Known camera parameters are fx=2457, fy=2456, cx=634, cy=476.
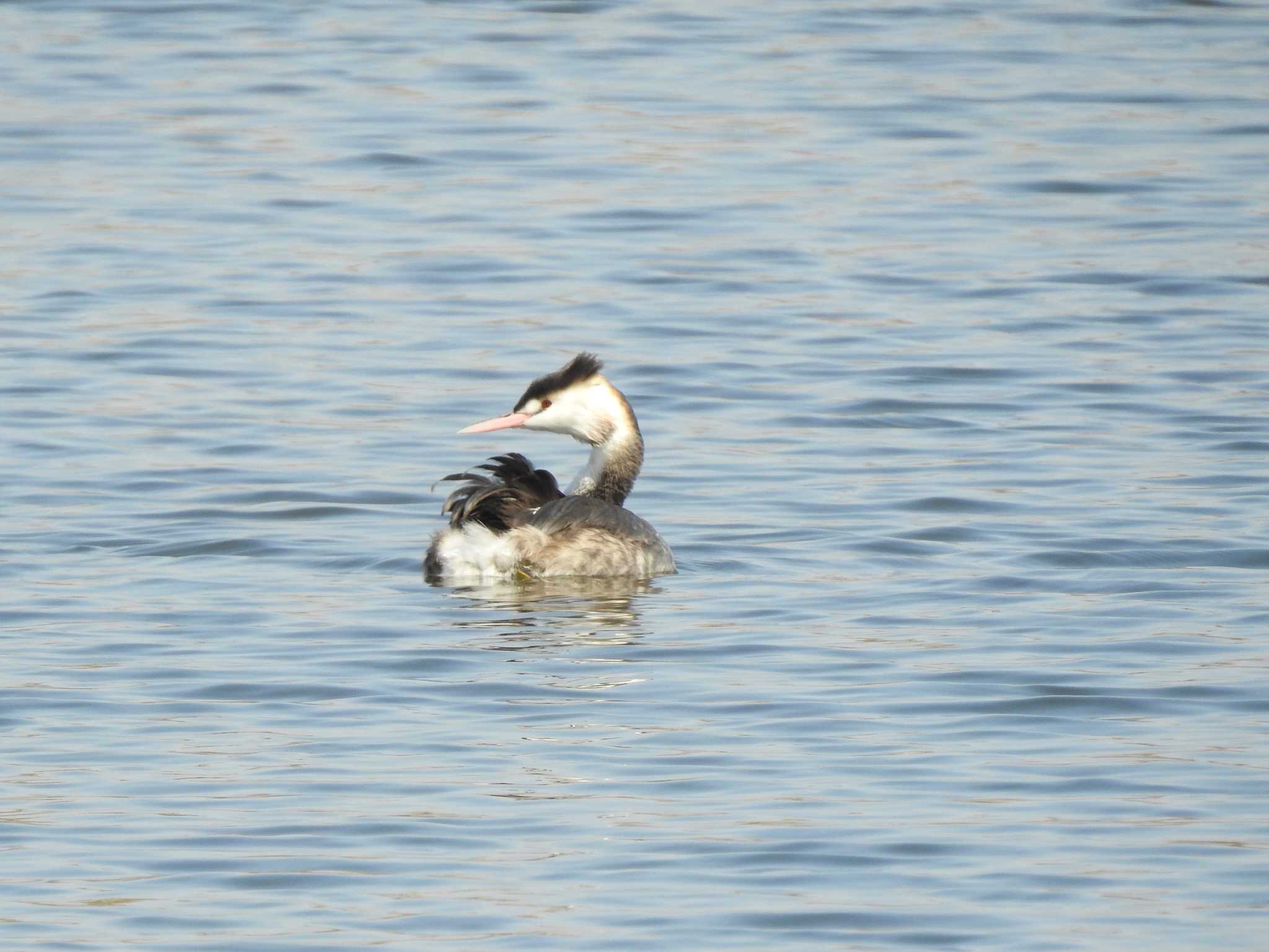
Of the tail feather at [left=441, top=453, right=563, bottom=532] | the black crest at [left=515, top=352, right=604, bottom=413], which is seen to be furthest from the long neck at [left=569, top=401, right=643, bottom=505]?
the tail feather at [left=441, top=453, right=563, bottom=532]

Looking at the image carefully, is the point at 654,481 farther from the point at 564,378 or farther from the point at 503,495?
the point at 503,495

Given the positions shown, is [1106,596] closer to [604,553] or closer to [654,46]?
[604,553]

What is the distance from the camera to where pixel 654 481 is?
37.1 ft

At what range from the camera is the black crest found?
9953mm

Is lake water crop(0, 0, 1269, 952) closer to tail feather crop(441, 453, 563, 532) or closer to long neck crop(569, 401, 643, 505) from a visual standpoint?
tail feather crop(441, 453, 563, 532)

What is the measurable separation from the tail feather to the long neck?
1.68ft

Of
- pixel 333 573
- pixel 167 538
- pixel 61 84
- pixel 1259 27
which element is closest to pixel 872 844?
pixel 333 573

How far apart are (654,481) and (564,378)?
1.44 m

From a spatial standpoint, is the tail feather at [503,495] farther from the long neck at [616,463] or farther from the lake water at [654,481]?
the long neck at [616,463]

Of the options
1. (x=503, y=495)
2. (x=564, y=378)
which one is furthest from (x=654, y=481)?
(x=503, y=495)

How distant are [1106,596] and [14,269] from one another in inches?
330

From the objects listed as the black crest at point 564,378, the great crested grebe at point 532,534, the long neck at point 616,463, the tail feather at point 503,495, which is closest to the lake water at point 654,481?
the great crested grebe at point 532,534

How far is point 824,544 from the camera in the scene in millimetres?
9930

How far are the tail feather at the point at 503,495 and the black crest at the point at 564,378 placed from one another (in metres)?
0.45
